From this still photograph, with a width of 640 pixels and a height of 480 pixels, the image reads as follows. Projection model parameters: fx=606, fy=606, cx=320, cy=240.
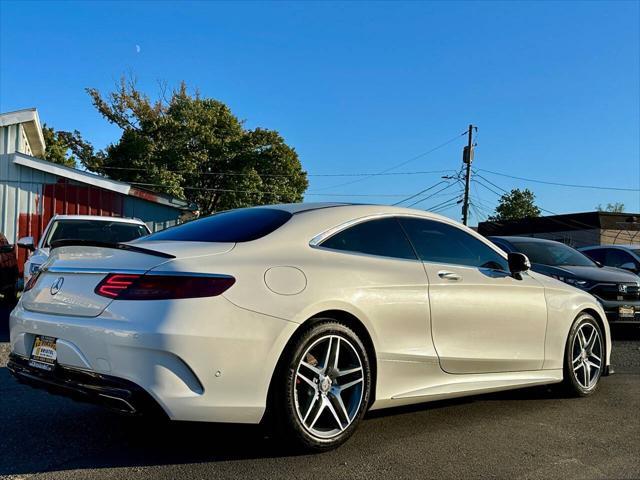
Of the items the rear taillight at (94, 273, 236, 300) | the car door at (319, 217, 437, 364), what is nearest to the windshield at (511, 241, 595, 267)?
the car door at (319, 217, 437, 364)

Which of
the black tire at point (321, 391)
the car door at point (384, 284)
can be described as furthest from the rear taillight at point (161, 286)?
the car door at point (384, 284)

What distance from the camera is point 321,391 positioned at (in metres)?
3.63

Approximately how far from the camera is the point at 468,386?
4379 millimetres

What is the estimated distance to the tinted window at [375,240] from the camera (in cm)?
404

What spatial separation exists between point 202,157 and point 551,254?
86.8 ft

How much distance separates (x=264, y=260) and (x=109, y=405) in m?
1.15

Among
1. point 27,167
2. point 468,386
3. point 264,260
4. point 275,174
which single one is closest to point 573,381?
point 468,386

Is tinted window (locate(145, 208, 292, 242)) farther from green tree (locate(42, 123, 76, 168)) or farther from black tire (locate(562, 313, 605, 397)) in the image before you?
green tree (locate(42, 123, 76, 168))

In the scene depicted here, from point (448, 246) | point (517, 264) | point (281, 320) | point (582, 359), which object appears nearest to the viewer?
point (281, 320)

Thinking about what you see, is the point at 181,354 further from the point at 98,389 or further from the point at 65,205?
the point at 65,205

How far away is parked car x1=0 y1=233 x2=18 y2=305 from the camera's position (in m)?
10.8

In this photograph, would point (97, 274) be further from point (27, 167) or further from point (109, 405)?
point (27, 167)

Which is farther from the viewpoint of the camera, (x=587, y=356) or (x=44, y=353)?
(x=587, y=356)

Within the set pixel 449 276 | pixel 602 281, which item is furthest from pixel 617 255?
pixel 449 276
